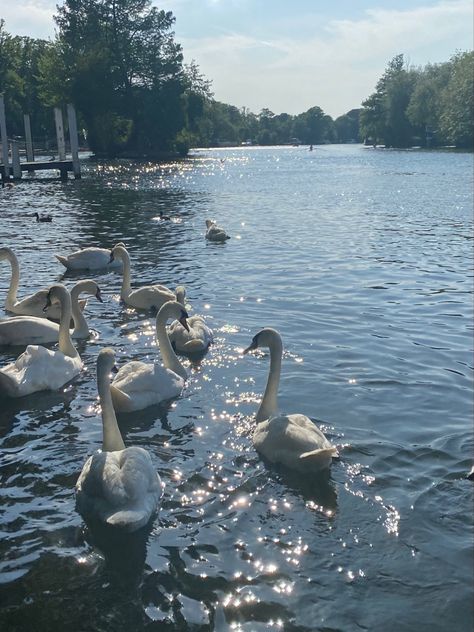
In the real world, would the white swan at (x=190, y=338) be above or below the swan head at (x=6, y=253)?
below

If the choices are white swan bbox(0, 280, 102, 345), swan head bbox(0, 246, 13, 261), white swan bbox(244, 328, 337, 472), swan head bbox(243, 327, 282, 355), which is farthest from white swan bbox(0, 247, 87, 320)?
white swan bbox(244, 328, 337, 472)

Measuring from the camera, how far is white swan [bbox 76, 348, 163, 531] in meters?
5.63

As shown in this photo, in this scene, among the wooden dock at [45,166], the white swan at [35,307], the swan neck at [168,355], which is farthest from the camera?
the wooden dock at [45,166]

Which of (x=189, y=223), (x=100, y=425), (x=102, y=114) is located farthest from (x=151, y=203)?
(x=102, y=114)

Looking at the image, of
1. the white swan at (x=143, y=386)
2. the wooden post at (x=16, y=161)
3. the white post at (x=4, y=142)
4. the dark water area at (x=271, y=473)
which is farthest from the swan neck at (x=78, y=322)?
the wooden post at (x=16, y=161)

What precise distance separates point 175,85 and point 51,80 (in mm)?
13211

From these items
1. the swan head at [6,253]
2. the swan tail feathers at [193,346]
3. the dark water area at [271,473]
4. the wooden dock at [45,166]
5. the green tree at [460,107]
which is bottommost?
the dark water area at [271,473]

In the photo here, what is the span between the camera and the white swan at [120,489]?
5.63 m

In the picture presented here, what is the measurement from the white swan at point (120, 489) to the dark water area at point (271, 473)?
0.17 m

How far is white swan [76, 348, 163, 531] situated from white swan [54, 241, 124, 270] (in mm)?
10790

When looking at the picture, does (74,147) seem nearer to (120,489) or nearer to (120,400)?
(120,400)

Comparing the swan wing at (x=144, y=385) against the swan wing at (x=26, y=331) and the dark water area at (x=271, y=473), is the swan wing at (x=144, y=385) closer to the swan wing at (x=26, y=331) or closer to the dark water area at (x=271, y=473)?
the dark water area at (x=271, y=473)

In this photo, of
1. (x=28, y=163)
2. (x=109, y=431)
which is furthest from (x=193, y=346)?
(x=28, y=163)

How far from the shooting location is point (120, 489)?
18.9 feet
